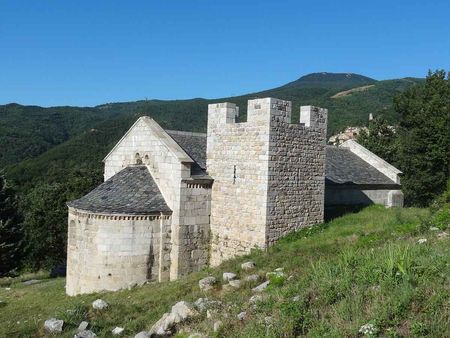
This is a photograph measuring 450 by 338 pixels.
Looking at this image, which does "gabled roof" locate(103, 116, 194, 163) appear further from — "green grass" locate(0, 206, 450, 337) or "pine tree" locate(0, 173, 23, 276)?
"pine tree" locate(0, 173, 23, 276)

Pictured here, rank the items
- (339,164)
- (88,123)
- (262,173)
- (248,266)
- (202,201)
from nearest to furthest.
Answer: (248,266), (262,173), (202,201), (339,164), (88,123)

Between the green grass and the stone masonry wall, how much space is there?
2.14 metres

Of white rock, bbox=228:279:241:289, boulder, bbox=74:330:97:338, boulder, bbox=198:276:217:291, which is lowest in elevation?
boulder, bbox=74:330:97:338

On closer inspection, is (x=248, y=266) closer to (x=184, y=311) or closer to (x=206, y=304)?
(x=206, y=304)

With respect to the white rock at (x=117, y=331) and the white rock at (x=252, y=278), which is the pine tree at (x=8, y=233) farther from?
the white rock at (x=252, y=278)

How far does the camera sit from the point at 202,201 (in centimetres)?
1645

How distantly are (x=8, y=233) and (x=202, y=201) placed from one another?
16.7m

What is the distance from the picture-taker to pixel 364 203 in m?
22.7

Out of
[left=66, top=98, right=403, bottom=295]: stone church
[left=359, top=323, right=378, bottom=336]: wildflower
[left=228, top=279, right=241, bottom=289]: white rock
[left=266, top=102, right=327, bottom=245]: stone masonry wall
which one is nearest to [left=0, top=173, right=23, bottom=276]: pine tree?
[left=66, top=98, right=403, bottom=295]: stone church

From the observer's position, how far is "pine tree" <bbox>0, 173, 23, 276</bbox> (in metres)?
26.7

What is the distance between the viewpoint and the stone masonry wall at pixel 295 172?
1500cm

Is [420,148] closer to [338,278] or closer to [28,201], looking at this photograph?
[338,278]

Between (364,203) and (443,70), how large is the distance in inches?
592

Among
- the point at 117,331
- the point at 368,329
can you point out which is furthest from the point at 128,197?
the point at 368,329
